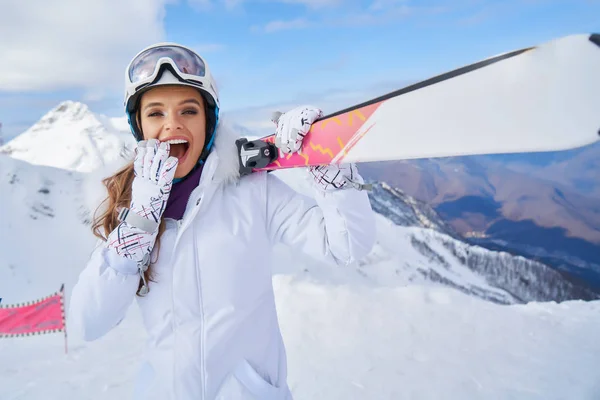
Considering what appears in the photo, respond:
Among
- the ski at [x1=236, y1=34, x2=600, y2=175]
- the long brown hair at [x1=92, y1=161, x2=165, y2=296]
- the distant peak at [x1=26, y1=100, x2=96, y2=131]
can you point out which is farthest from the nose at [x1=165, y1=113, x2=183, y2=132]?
the distant peak at [x1=26, y1=100, x2=96, y2=131]

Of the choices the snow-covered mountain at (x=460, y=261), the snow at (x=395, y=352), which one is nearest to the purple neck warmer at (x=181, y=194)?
the snow at (x=395, y=352)

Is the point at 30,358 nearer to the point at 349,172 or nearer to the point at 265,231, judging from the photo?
the point at 265,231

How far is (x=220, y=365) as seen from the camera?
164 centimetres

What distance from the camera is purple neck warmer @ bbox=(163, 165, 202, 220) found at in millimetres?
1757

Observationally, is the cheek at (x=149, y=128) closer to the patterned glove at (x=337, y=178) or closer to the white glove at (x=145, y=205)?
the white glove at (x=145, y=205)

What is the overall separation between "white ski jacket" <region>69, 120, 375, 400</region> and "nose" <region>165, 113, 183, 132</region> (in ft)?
0.66

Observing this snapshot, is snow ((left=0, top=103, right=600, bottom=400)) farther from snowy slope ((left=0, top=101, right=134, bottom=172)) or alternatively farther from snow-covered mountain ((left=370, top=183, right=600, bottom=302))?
snowy slope ((left=0, top=101, right=134, bottom=172))

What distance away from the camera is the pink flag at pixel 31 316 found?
6.80m

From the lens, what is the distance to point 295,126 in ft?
5.63

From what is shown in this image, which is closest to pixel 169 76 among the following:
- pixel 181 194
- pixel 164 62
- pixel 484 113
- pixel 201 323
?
pixel 164 62

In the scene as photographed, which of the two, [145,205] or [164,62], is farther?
[164,62]

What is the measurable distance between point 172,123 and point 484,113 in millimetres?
1259

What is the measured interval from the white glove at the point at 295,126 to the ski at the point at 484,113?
0.15 feet

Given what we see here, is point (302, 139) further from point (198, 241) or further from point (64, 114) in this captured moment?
point (64, 114)
